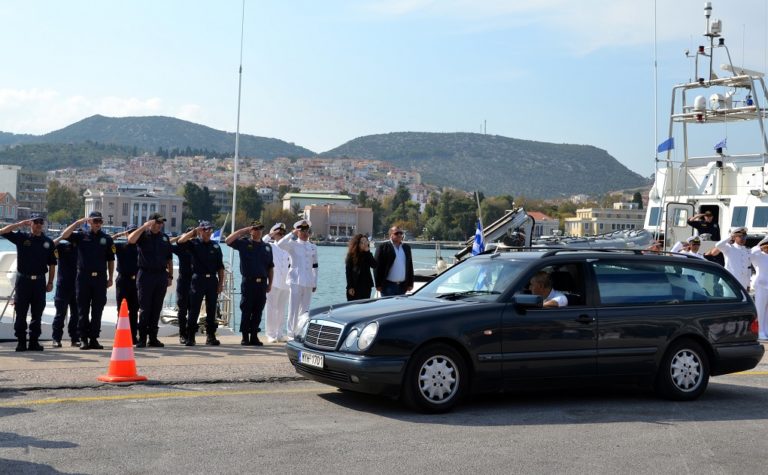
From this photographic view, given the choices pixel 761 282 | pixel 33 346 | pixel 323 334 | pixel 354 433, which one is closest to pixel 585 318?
pixel 323 334

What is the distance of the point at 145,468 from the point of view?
20.8 feet

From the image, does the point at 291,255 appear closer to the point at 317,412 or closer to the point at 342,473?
the point at 317,412

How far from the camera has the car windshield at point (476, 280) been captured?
9.25 metres

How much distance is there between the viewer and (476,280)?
9531 mm

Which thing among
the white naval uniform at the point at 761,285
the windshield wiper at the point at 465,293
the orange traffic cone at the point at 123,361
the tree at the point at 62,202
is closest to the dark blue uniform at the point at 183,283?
the orange traffic cone at the point at 123,361

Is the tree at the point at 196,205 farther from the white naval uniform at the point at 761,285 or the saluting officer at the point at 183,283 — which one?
the saluting officer at the point at 183,283

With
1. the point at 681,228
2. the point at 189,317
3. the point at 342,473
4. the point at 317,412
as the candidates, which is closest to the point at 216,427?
the point at 317,412

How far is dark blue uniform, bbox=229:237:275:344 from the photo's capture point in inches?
538

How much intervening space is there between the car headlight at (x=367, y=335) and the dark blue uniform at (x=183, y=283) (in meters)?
5.48

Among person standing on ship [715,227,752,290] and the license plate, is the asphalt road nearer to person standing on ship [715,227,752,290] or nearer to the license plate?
the license plate

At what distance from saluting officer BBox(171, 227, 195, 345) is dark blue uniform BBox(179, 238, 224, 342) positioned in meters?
0.09

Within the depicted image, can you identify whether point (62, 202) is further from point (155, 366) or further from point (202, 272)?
point (155, 366)

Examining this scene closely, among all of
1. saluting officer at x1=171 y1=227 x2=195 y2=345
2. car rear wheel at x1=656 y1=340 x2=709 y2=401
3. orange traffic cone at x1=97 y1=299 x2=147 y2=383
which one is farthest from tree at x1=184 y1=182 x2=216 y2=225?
car rear wheel at x1=656 y1=340 x2=709 y2=401

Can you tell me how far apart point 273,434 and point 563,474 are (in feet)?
7.56
